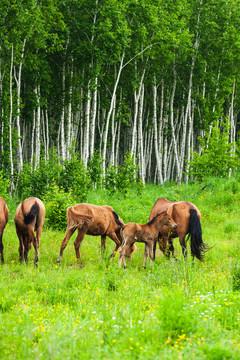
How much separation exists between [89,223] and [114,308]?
363 centimetres

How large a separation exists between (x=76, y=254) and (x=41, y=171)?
8.09m

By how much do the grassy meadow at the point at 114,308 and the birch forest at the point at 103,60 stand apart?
29.5ft

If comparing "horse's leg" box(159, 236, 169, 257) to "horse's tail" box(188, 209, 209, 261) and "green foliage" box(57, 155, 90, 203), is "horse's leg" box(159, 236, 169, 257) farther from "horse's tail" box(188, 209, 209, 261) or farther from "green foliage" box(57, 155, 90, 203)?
"green foliage" box(57, 155, 90, 203)

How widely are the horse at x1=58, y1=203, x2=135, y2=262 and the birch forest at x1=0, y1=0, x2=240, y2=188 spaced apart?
7.54m

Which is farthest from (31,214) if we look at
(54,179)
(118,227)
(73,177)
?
(54,179)

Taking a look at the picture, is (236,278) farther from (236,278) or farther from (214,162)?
(214,162)

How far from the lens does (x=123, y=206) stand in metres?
14.8

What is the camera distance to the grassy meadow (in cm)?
397

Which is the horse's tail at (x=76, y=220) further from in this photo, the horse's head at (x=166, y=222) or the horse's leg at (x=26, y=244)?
the horse's head at (x=166, y=222)

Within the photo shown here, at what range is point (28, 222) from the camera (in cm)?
877

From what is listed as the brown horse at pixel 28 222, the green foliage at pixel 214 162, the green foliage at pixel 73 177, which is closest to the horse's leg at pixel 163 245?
the brown horse at pixel 28 222

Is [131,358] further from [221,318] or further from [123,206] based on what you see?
[123,206]

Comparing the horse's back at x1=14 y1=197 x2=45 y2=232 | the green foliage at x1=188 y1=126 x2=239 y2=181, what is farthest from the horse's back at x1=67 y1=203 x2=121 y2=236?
the green foliage at x1=188 y1=126 x2=239 y2=181

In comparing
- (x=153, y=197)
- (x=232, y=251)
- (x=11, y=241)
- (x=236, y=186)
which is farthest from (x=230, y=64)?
(x=11, y=241)
